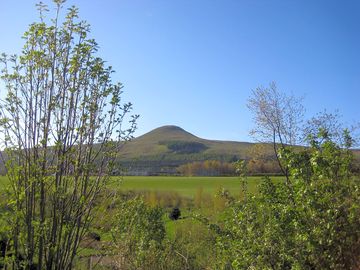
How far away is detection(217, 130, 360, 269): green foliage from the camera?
187 inches

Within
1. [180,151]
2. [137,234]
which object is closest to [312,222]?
[137,234]

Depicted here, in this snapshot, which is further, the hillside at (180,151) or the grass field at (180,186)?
the hillside at (180,151)

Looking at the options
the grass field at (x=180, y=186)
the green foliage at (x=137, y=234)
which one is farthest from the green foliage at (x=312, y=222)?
the green foliage at (x=137, y=234)

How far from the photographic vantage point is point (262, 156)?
2078 cm

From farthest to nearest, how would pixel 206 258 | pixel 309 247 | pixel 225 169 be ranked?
pixel 225 169 < pixel 206 258 < pixel 309 247

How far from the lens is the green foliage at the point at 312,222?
187 inches

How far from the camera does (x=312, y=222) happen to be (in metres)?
4.91

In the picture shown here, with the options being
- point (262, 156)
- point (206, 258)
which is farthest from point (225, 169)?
point (206, 258)

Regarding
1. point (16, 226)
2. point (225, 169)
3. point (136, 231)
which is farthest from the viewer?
point (225, 169)

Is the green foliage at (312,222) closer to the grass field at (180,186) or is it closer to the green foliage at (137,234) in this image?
the grass field at (180,186)

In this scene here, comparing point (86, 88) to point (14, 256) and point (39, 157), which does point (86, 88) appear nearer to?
point (39, 157)

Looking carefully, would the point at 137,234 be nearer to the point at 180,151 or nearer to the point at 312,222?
the point at 312,222

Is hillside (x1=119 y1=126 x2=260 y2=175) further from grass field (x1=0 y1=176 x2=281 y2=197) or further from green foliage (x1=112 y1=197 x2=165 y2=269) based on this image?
green foliage (x1=112 y1=197 x2=165 y2=269)

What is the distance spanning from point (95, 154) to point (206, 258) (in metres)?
6.47
